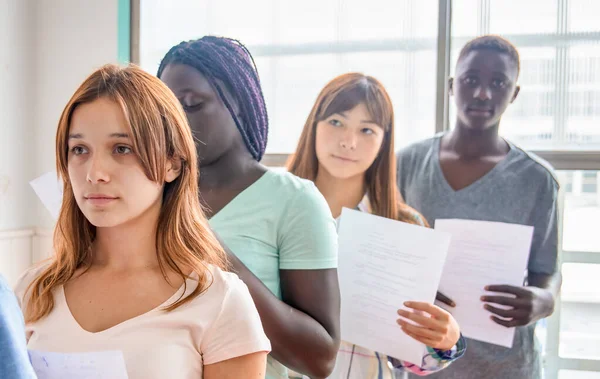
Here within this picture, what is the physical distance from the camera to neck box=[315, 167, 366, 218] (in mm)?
1750

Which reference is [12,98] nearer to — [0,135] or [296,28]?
[0,135]

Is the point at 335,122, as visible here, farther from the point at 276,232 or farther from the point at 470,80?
the point at 276,232

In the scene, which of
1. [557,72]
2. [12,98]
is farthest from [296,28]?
[12,98]

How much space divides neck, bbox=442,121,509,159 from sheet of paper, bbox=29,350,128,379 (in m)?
1.36

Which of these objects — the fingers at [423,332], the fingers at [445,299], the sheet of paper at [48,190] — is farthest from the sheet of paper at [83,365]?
the fingers at [445,299]

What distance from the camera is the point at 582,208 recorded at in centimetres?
188

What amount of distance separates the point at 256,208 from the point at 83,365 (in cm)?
42

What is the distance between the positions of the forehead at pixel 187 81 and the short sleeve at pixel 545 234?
113 centimetres

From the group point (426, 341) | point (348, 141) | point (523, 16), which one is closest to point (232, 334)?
point (426, 341)

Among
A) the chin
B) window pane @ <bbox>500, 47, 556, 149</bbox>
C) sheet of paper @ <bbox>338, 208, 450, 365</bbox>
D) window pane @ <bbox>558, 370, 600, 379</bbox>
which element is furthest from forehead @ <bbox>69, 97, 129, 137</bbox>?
window pane @ <bbox>558, 370, 600, 379</bbox>

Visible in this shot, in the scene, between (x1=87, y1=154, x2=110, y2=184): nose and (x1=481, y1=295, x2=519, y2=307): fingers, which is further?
(x1=481, y1=295, x2=519, y2=307): fingers

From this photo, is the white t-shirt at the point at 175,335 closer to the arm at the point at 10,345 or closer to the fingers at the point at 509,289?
the arm at the point at 10,345

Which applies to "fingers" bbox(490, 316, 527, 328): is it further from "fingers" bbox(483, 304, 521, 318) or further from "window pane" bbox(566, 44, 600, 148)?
"window pane" bbox(566, 44, 600, 148)

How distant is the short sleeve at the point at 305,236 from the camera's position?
982mm
